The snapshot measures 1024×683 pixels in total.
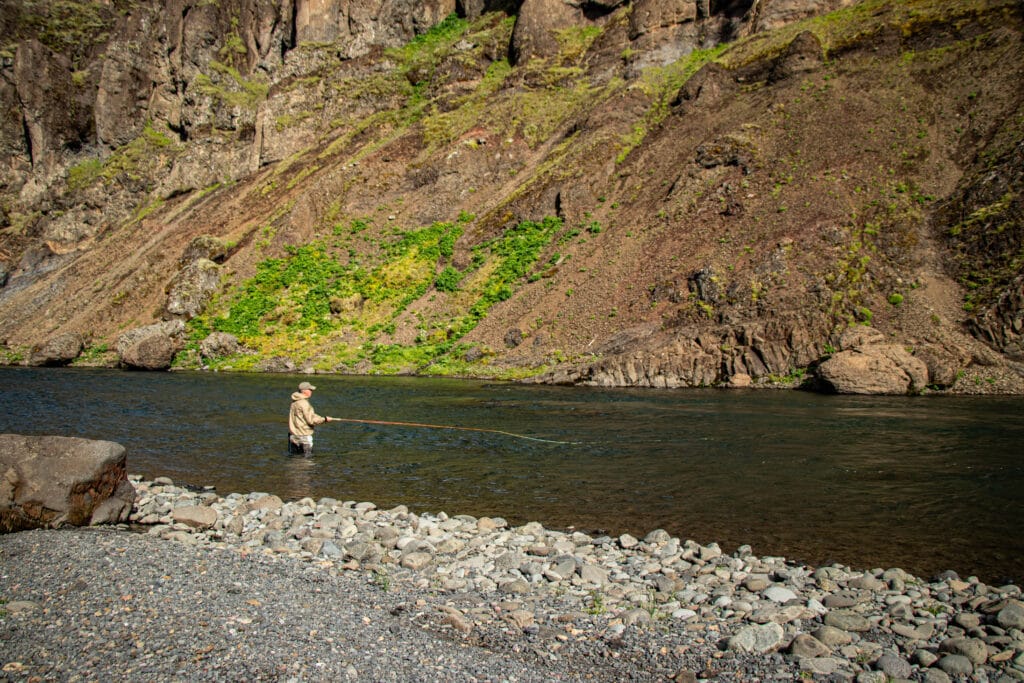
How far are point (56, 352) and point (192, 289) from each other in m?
9.96

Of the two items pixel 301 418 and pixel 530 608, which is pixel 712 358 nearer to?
pixel 301 418

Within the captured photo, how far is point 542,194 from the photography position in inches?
1780

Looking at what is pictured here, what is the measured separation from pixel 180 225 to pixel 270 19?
1670 inches

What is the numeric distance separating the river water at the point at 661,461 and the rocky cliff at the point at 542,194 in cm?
579

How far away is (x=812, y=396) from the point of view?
23016 mm

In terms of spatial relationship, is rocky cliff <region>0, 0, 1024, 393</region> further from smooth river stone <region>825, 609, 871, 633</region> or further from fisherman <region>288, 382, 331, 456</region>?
smooth river stone <region>825, 609, 871, 633</region>

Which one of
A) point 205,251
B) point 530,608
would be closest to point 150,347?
point 205,251

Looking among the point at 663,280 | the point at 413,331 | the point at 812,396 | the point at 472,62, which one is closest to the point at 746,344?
the point at 812,396

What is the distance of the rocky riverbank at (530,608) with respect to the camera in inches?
198

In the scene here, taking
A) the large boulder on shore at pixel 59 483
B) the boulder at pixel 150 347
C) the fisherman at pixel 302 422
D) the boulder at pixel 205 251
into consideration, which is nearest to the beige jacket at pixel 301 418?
the fisherman at pixel 302 422

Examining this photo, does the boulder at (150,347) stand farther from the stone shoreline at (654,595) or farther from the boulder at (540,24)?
the boulder at (540,24)

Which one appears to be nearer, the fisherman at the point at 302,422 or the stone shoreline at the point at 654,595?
the stone shoreline at the point at 654,595

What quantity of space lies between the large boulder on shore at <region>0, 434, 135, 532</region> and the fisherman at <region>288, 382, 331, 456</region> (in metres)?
5.04

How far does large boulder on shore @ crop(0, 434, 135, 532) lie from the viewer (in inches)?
324
